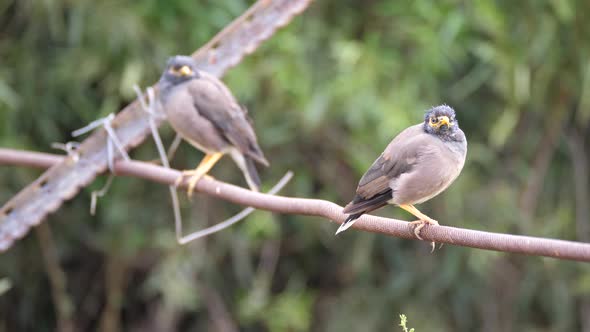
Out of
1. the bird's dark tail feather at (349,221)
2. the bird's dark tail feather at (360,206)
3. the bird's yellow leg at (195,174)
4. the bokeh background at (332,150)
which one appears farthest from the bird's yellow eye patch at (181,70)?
the bird's dark tail feather at (349,221)

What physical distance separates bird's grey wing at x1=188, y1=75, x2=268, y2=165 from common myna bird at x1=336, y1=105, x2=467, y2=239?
0.96 metres

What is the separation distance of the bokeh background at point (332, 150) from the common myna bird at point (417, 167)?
1844mm

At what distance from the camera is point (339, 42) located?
427 cm

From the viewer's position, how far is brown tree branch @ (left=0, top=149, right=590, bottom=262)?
143 centimetres

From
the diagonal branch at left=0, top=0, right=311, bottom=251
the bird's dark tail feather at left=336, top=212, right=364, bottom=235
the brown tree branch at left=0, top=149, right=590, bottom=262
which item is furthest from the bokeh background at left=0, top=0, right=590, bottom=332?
the bird's dark tail feather at left=336, top=212, right=364, bottom=235

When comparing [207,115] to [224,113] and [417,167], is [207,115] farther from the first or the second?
→ [417,167]

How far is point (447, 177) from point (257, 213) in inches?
91.9

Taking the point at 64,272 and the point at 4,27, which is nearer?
the point at 4,27

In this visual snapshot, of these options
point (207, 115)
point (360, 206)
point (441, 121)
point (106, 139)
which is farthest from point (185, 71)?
point (360, 206)

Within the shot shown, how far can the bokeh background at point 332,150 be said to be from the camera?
168 inches

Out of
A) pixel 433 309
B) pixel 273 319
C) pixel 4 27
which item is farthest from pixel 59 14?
pixel 433 309

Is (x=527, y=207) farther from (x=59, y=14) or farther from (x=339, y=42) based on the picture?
(x=59, y=14)

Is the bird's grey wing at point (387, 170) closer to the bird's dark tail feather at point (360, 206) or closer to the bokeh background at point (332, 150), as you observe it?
the bird's dark tail feather at point (360, 206)

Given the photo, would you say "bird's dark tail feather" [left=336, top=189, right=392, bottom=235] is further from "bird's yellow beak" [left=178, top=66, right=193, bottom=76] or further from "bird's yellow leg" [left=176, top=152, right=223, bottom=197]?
"bird's yellow beak" [left=178, top=66, right=193, bottom=76]
